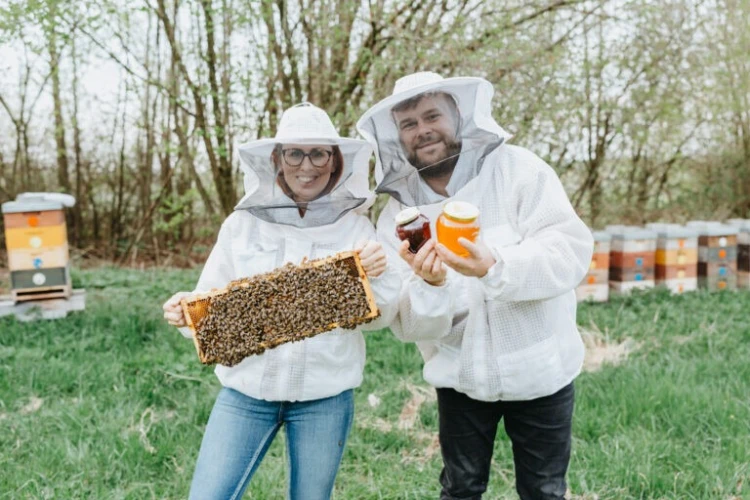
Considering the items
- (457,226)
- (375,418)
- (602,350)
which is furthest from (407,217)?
(602,350)

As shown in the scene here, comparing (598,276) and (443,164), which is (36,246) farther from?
(598,276)

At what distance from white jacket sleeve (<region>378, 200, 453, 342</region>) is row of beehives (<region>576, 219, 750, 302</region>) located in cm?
485

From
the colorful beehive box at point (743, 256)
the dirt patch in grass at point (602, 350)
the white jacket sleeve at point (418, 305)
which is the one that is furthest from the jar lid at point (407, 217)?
the colorful beehive box at point (743, 256)

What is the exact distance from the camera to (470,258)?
1.92 metres

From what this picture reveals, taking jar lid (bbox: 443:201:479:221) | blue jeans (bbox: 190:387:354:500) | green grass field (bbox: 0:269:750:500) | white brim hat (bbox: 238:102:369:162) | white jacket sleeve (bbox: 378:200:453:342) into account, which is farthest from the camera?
green grass field (bbox: 0:269:750:500)

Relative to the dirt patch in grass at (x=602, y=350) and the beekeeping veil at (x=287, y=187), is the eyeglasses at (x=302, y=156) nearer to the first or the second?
the beekeeping veil at (x=287, y=187)

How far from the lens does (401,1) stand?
22.6 ft

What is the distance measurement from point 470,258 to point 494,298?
170 mm

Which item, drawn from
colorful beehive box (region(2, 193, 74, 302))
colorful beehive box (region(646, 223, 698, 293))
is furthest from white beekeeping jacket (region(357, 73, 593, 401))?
colorful beehive box (region(646, 223, 698, 293))

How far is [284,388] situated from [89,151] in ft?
31.4

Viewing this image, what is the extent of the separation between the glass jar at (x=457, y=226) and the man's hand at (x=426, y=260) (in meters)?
0.04

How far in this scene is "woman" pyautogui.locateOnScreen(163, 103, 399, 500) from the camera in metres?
2.19

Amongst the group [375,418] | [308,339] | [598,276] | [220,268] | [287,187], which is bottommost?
[375,418]

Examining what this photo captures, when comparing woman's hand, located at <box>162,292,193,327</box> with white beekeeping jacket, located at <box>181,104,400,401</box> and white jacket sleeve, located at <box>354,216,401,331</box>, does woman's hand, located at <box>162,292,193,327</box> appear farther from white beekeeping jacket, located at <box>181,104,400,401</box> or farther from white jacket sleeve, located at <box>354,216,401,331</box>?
white jacket sleeve, located at <box>354,216,401,331</box>
